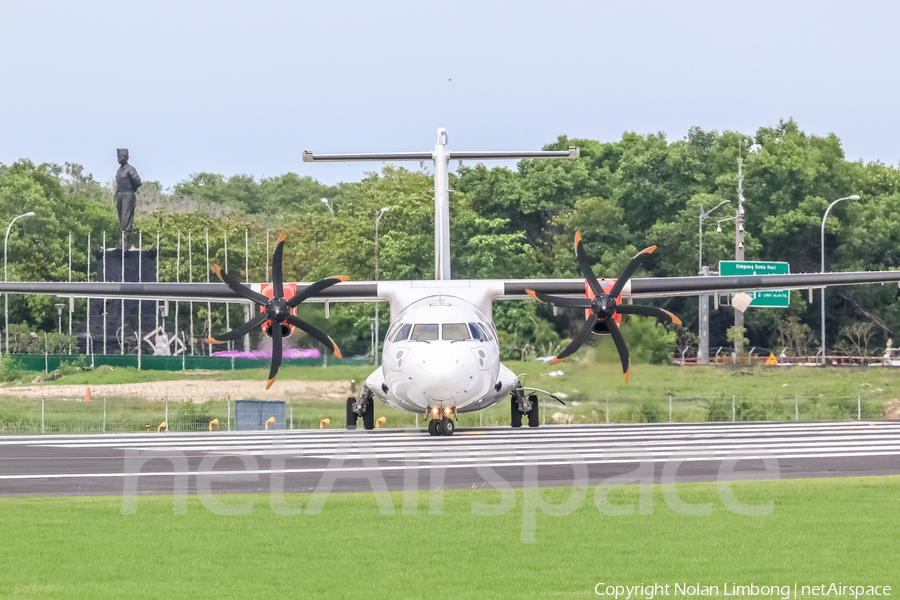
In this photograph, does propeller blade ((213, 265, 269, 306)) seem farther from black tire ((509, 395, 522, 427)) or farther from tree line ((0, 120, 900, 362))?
tree line ((0, 120, 900, 362))

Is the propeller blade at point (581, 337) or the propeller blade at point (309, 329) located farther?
the propeller blade at point (309, 329)

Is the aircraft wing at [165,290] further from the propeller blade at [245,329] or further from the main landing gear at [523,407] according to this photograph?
the main landing gear at [523,407]

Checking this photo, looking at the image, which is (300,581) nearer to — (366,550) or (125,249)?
(366,550)

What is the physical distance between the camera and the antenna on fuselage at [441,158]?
102ft

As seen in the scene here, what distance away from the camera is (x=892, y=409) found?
45188 mm

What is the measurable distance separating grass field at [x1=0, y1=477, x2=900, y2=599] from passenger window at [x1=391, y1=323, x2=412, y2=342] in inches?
299

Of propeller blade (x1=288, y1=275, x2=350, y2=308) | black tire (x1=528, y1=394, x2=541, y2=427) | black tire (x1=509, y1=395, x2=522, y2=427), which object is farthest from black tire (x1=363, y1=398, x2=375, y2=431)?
black tire (x1=528, y1=394, x2=541, y2=427)

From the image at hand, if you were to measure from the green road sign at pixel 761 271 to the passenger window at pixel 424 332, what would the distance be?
28158mm

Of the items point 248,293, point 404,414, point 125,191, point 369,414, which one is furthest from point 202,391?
point 125,191

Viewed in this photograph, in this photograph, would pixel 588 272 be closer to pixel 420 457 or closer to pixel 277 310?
pixel 420 457

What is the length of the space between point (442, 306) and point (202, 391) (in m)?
23.6

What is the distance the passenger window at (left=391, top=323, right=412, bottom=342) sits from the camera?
1029 inches

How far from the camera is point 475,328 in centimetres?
2603

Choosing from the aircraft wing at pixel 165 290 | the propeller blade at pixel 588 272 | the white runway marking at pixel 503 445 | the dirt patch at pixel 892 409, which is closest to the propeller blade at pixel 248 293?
the aircraft wing at pixel 165 290
